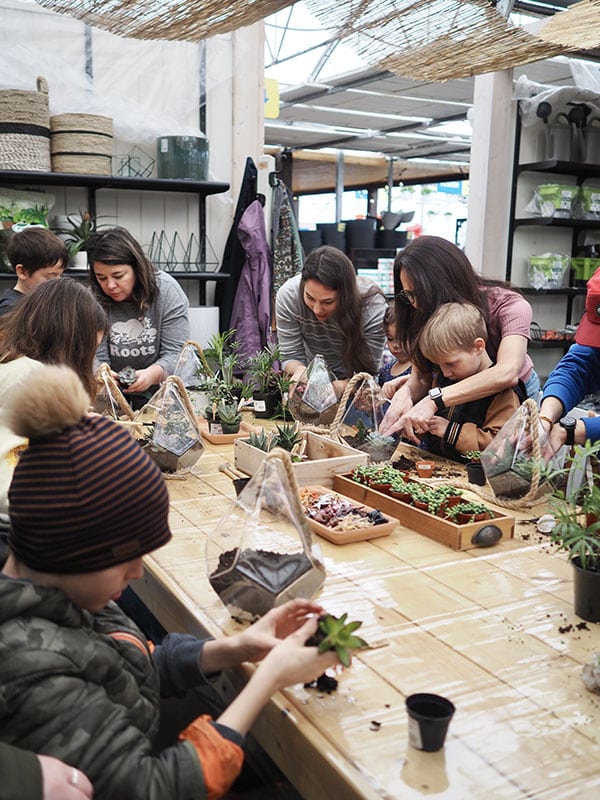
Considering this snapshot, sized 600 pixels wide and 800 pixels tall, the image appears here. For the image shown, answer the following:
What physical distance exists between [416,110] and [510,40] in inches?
210

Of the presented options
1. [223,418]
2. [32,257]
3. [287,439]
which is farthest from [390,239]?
[287,439]

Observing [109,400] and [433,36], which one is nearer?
[109,400]

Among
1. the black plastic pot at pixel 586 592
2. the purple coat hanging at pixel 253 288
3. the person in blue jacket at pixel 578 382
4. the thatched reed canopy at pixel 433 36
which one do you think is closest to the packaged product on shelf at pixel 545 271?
the purple coat hanging at pixel 253 288

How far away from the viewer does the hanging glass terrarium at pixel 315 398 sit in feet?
9.52

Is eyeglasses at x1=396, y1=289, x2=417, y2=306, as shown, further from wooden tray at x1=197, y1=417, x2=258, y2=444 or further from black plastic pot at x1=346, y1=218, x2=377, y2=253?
black plastic pot at x1=346, y1=218, x2=377, y2=253

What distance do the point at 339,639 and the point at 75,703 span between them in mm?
393

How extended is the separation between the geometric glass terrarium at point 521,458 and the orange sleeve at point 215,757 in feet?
4.02

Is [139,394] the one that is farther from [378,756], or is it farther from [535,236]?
[535,236]

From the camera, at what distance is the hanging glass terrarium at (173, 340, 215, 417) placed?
122 inches

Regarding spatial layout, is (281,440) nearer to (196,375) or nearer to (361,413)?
(361,413)

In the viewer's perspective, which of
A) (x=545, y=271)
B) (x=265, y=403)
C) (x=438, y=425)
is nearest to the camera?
(x=438, y=425)

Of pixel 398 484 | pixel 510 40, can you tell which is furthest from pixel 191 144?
pixel 398 484

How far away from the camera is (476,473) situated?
2273 mm

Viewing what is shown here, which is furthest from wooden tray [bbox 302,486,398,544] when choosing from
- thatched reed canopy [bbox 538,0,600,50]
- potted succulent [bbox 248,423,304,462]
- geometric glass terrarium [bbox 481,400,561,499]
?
thatched reed canopy [bbox 538,0,600,50]
